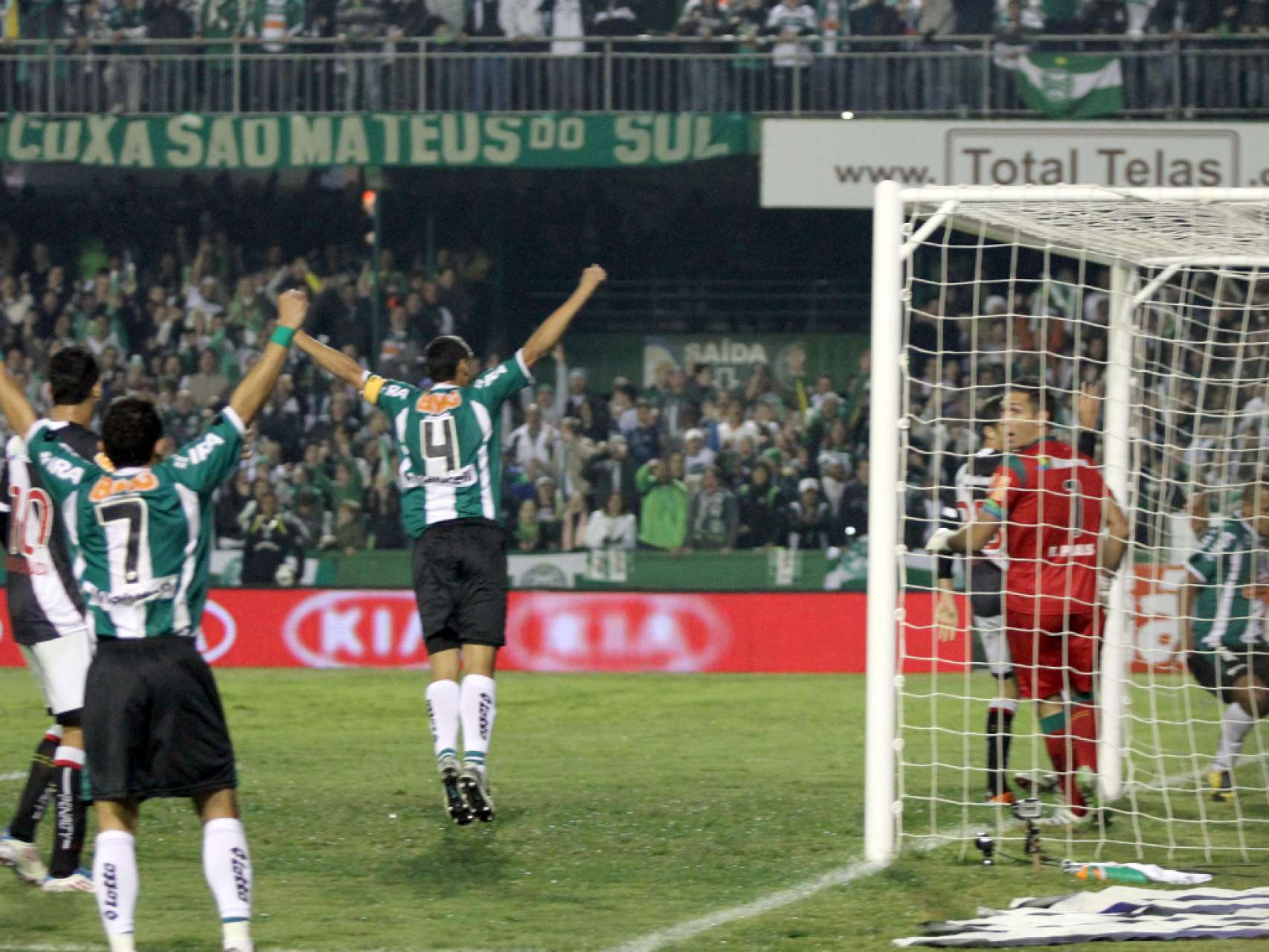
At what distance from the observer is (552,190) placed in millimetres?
22000

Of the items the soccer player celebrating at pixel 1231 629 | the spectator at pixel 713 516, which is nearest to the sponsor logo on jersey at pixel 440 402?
the soccer player celebrating at pixel 1231 629

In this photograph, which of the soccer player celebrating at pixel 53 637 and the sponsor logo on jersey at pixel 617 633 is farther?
the sponsor logo on jersey at pixel 617 633

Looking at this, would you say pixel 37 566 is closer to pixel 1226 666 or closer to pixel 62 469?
pixel 62 469

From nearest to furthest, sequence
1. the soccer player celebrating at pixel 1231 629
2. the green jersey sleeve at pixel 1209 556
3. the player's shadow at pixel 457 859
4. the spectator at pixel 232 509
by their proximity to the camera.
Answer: the player's shadow at pixel 457 859
the soccer player celebrating at pixel 1231 629
the green jersey sleeve at pixel 1209 556
the spectator at pixel 232 509

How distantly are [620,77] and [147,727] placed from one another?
1600cm

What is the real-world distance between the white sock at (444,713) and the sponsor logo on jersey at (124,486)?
2.28 metres

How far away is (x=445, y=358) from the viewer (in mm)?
7707

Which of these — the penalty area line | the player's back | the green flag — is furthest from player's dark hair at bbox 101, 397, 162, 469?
the green flag

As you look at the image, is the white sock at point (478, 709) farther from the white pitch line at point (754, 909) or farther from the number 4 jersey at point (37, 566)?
the number 4 jersey at point (37, 566)

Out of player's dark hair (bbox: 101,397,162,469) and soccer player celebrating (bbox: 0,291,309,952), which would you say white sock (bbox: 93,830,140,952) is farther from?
player's dark hair (bbox: 101,397,162,469)

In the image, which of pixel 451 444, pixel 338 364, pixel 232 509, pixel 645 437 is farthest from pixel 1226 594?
pixel 232 509

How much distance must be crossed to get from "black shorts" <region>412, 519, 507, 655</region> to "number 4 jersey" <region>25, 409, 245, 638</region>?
221 cm

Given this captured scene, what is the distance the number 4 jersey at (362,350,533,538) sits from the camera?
7562mm

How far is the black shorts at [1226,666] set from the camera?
896cm
